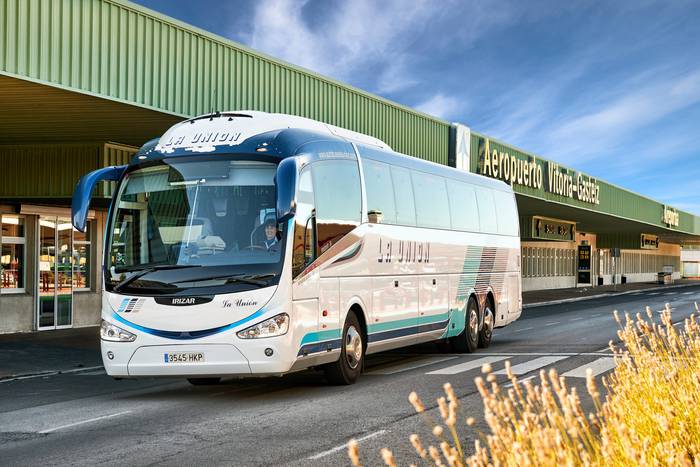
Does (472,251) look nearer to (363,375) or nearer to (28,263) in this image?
(363,375)

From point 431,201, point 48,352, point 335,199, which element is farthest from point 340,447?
point 48,352

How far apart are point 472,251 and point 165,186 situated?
26.3ft

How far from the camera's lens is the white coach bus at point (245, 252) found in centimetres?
1071

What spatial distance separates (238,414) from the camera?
1031 cm

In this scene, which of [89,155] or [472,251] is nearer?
[472,251]

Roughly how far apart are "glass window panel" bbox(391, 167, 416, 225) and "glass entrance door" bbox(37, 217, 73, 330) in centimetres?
1284

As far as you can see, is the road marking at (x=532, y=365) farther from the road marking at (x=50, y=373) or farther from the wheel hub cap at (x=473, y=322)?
the road marking at (x=50, y=373)

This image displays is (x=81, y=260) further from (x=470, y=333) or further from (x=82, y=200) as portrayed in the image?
(x=82, y=200)

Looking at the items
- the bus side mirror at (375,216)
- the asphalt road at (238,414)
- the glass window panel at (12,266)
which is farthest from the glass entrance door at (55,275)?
the bus side mirror at (375,216)

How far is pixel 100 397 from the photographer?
12.4 metres

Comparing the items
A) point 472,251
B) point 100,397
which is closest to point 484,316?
point 472,251

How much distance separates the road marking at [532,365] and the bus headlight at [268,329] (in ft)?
13.2

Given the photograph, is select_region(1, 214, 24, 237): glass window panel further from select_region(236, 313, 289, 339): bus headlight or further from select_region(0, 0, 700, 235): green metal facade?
select_region(236, 313, 289, 339): bus headlight

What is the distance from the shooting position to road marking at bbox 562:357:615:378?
13273 mm
